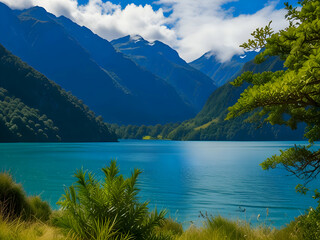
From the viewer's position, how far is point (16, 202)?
1058 centimetres

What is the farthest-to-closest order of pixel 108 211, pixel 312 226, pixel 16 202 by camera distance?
pixel 16 202 → pixel 312 226 → pixel 108 211

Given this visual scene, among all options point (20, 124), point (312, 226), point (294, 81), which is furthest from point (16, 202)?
point (20, 124)

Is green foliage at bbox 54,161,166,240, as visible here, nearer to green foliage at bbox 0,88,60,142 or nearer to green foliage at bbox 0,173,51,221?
green foliage at bbox 0,173,51,221

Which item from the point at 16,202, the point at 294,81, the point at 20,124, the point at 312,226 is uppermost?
the point at 294,81

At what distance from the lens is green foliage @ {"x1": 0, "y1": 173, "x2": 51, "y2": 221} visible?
998 cm

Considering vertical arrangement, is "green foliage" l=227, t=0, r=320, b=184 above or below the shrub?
above

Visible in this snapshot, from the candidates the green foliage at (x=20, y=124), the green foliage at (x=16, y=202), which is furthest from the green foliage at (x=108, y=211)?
the green foliage at (x=20, y=124)

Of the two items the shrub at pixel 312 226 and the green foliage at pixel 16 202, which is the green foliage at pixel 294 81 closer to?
the shrub at pixel 312 226

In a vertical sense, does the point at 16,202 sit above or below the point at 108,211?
below

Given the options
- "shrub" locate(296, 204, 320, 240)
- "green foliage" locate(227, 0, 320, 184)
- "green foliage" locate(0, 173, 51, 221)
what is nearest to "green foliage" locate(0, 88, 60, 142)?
"green foliage" locate(0, 173, 51, 221)

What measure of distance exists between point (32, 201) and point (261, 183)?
118 feet

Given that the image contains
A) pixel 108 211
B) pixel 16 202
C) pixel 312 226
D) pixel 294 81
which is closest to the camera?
pixel 294 81

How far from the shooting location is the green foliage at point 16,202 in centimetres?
998

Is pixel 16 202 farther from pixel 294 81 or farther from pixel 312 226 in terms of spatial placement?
pixel 294 81
